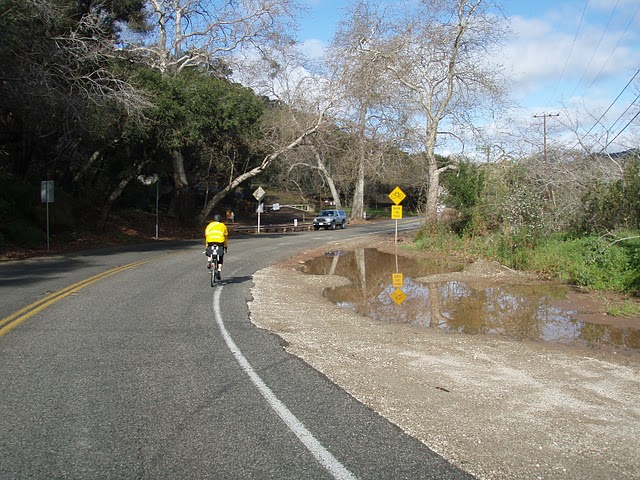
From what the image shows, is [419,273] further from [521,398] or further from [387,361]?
[521,398]

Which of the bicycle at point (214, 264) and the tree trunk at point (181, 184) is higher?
the tree trunk at point (181, 184)

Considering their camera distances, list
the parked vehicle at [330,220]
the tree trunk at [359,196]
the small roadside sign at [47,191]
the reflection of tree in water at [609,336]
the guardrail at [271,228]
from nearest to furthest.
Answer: the reflection of tree in water at [609,336]
the small roadside sign at [47,191]
the guardrail at [271,228]
the parked vehicle at [330,220]
the tree trunk at [359,196]

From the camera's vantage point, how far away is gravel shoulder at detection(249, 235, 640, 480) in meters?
4.75

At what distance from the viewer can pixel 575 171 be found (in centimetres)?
1997

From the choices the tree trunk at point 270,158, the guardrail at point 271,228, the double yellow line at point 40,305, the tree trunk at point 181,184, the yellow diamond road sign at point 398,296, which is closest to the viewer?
the double yellow line at point 40,305

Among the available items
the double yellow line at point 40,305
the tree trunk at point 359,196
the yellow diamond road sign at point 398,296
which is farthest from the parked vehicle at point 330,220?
the yellow diamond road sign at point 398,296

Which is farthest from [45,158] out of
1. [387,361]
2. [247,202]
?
[247,202]

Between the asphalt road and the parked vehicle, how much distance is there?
3982cm

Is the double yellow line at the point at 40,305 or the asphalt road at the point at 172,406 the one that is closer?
the asphalt road at the point at 172,406

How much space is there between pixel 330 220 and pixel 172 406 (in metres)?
45.5

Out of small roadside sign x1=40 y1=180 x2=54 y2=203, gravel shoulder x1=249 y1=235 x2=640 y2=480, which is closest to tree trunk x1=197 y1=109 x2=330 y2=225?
small roadside sign x1=40 y1=180 x2=54 y2=203

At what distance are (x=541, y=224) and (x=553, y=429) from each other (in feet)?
58.1

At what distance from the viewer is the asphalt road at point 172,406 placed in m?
4.49

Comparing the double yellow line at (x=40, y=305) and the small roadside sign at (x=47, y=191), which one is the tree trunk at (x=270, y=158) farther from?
the double yellow line at (x=40, y=305)
